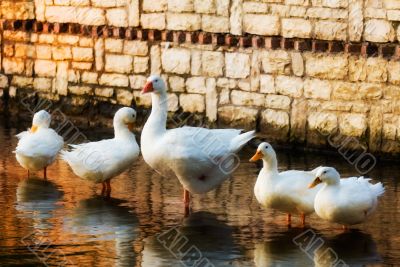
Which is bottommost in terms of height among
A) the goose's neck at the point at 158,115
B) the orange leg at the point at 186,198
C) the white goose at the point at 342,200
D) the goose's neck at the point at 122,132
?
the orange leg at the point at 186,198

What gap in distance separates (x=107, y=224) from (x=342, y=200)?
209cm

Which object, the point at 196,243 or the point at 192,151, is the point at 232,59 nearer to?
the point at 192,151

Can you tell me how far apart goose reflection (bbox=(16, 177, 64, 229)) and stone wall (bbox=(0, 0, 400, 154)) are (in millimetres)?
3416

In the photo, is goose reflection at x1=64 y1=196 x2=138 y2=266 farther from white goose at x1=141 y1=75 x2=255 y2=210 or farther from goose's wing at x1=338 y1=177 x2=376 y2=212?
goose's wing at x1=338 y1=177 x2=376 y2=212

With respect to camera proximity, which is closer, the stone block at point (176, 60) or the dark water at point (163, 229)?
the dark water at point (163, 229)

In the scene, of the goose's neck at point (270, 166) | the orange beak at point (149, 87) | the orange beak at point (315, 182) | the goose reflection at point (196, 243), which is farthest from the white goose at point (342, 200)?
the orange beak at point (149, 87)

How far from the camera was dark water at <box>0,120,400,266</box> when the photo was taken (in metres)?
10.5

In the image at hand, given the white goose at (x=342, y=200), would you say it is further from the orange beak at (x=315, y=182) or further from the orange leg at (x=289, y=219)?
the orange leg at (x=289, y=219)

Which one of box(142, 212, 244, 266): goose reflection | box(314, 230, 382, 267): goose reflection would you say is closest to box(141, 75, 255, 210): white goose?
box(142, 212, 244, 266): goose reflection

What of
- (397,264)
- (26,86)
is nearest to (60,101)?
(26,86)

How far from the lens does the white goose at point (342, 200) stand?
37.1ft

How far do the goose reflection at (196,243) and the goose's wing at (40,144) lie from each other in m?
2.28

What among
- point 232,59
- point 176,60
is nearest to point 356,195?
point 232,59

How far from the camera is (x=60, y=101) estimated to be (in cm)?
1864
